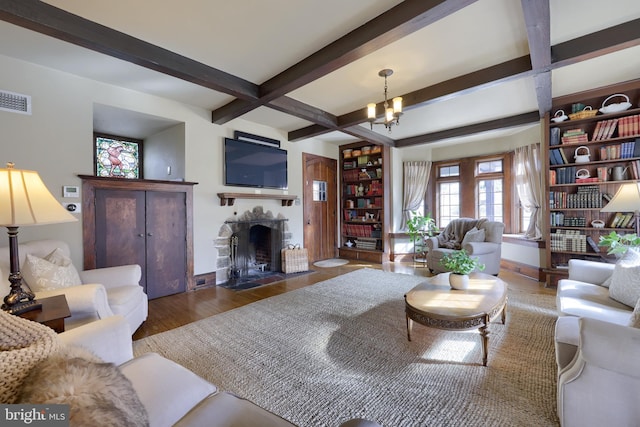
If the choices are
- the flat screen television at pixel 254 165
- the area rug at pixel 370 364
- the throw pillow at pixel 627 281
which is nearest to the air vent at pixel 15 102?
the flat screen television at pixel 254 165

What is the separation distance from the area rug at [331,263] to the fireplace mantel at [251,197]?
1.51 m

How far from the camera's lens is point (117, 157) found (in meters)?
4.64

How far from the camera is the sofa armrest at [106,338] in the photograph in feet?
4.04

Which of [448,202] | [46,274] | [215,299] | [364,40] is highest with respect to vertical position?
[364,40]

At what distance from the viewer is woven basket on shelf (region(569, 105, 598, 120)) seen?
3740 mm

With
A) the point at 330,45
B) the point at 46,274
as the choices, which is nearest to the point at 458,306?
the point at 330,45

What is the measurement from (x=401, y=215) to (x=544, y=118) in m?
3.18

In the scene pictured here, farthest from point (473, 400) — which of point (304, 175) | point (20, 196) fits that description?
point (304, 175)

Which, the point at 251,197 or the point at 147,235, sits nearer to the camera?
the point at 147,235

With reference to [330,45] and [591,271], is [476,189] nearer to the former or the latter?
[591,271]

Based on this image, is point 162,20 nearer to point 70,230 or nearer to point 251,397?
point 70,230

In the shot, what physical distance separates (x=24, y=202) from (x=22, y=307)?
61 centimetres

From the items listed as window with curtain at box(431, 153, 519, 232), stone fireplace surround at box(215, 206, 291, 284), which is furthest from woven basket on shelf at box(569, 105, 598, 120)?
stone fireplace surround at box(215, 206, 291, 284)

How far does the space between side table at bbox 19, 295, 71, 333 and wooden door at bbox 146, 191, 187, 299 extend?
82.1 inches
